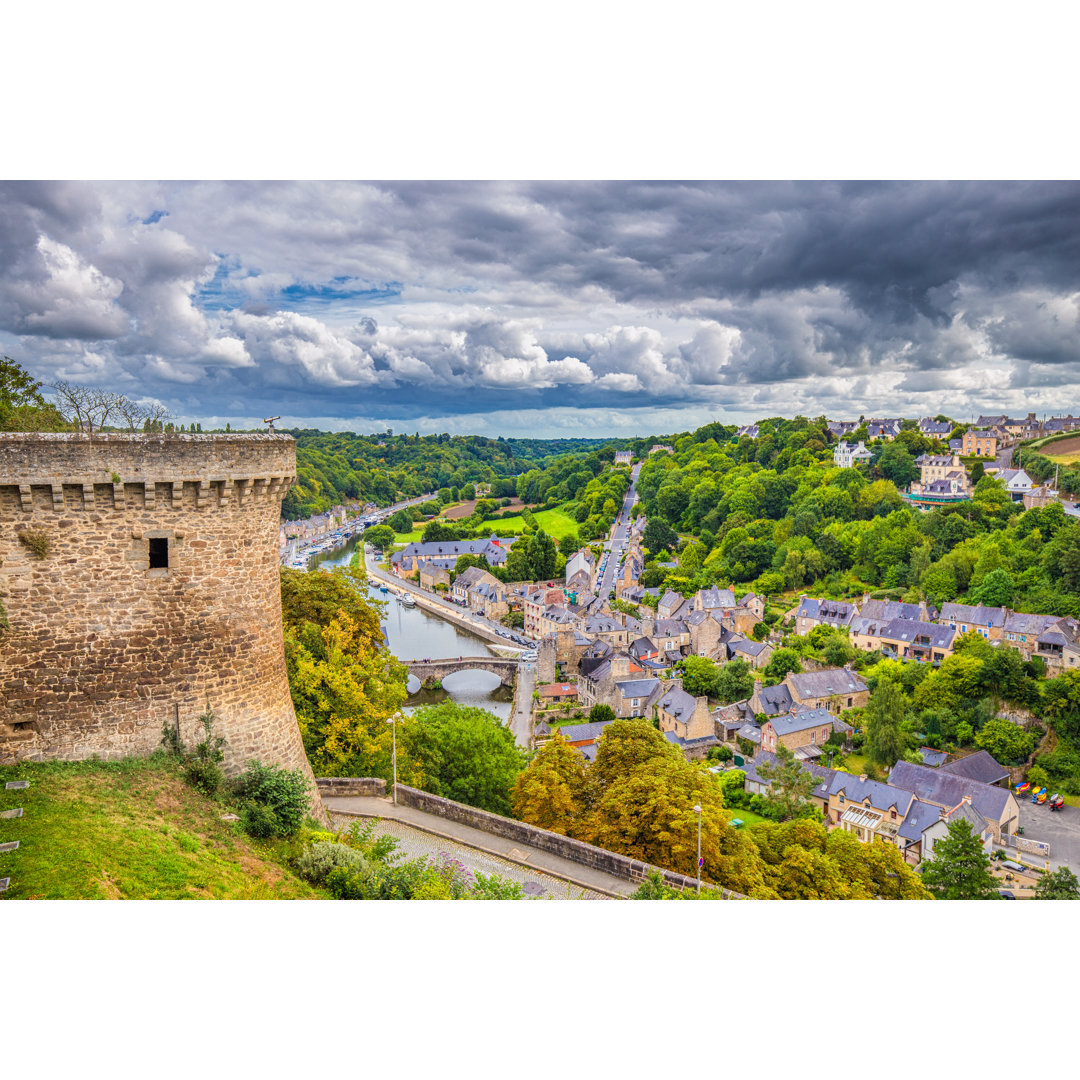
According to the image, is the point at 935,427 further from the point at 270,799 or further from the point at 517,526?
the point at 270,799

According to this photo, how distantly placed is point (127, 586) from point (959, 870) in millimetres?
14784

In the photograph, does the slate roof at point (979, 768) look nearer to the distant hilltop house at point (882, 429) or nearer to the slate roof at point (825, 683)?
the slate roof at point (825, 683)

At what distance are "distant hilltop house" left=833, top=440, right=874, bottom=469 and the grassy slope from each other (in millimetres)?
60228

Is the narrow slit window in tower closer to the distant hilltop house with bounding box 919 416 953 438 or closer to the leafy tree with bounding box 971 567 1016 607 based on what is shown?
the leafy tree with bounding box 971 567 1016 607

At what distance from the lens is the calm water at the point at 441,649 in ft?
107

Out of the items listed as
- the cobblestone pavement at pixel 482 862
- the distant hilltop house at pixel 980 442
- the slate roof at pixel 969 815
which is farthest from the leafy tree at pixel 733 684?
the distant hilltop house at pixel 980 442

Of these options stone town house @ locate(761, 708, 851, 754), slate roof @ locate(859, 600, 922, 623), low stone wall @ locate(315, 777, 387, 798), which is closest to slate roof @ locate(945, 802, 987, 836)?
stone town house @ locate(761, 708, 851, 754)

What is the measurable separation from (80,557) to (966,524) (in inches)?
1655

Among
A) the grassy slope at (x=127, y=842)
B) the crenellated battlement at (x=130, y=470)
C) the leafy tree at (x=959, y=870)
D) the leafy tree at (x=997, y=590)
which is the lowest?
the leafy tree at (x=959, y=870)

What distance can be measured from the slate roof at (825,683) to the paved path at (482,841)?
22.5m

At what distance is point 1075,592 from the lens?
29609mm

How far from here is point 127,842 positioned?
5016 millimetres

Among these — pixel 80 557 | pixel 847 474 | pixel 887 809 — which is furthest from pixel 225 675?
pixel 847 474

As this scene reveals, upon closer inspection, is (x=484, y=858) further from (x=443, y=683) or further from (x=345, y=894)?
(x=443, y=683)
